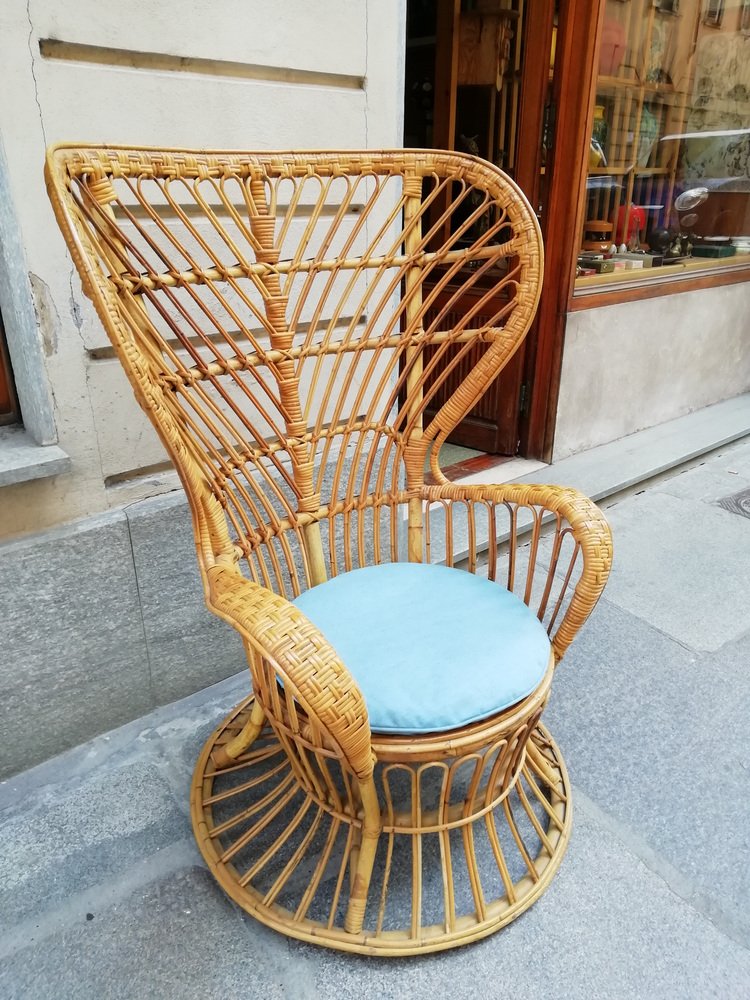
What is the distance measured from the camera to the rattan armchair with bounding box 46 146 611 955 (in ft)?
3.45

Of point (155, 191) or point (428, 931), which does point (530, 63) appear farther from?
point (428, 931)

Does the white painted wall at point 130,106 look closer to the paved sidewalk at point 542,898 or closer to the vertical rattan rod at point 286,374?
the vertical rattan rod at point 286,374

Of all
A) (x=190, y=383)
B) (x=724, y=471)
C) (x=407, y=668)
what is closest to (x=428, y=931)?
(x=407, y=668)

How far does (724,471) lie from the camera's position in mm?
3238

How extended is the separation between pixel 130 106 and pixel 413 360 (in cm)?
75

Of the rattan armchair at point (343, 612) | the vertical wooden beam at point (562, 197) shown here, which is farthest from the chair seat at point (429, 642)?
the vertical wooden beam at point (562, 197)

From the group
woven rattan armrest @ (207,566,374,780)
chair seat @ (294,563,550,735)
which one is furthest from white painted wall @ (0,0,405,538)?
woven rattan armrest @ (207,566,374,780)

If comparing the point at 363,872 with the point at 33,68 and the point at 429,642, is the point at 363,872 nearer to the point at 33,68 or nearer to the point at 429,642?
the point at 429,642

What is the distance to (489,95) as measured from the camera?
110 inches

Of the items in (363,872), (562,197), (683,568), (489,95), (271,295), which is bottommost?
(683,568)

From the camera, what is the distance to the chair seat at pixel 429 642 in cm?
106

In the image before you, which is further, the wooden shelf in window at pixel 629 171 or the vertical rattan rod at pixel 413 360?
the wooden shelf in window at pixel 629 171

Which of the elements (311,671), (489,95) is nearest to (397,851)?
(311,671)

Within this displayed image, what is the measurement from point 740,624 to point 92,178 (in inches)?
80.1
